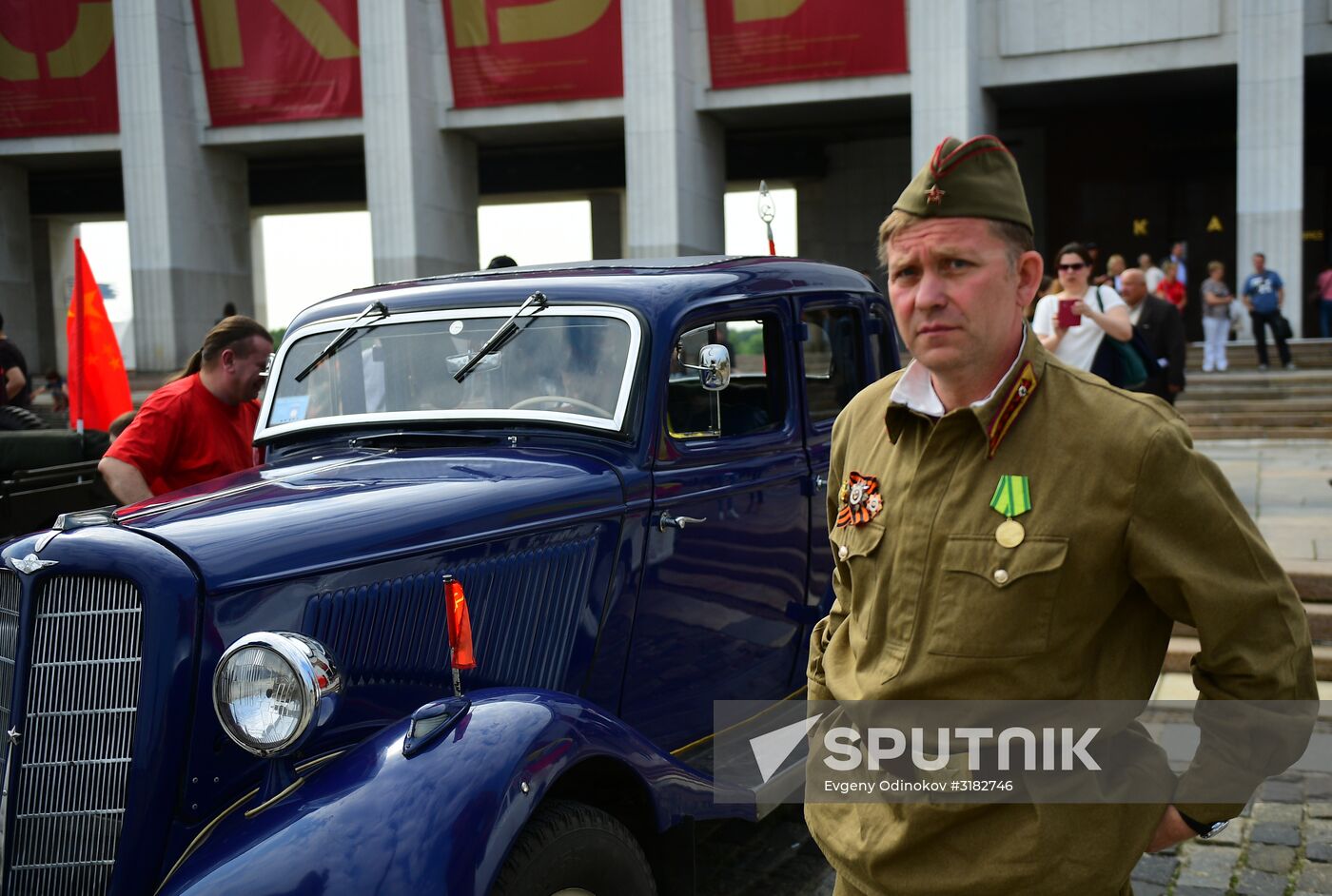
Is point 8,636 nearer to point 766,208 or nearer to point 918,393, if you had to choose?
point 918,393

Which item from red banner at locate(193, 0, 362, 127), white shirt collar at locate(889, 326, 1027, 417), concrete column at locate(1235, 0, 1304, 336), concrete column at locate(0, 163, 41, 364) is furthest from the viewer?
concrete column at locate(0, 163, 41, 364)

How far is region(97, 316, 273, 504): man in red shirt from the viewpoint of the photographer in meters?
4.77

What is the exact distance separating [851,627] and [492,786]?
3.12 feet

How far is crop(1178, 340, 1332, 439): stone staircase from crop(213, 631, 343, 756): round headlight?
12.6 m

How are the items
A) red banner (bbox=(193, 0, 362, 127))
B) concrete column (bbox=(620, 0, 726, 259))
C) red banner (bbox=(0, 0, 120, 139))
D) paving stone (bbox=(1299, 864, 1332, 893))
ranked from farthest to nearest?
1. red banner (bbox=(0, 0, 120, 139))
2. red banner (bbox=(193, 0, 362, 127))
3. concrete column (bbox=(620, 0, 726, 259))
4. paving stone (bbox=(1299, 864, 1332, 893))

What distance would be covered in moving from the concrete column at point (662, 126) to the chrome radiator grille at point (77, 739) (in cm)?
1940

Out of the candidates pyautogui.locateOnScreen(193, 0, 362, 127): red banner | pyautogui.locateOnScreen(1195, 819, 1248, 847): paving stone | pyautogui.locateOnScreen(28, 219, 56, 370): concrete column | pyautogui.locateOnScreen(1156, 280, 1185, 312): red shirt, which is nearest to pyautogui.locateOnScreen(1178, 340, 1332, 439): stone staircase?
pyautogui.locateOnScreen(1156, 280, 1185, 312): red shirt

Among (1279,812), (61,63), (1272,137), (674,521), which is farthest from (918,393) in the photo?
(61,63)

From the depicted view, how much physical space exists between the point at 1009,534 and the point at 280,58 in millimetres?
25250

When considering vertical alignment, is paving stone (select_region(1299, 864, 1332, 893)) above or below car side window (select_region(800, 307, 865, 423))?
below

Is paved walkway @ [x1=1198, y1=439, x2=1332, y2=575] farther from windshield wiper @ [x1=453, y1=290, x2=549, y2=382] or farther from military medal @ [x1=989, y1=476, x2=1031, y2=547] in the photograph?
military medal @ [x1=989, y1=476, x2=1031, y2=547]

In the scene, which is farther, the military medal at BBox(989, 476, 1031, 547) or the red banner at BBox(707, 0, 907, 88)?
the red banner at BBox(707, 0, 907, 88)

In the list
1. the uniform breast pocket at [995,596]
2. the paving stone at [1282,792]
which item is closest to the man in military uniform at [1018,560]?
the uniform breast pocket at [995,596]

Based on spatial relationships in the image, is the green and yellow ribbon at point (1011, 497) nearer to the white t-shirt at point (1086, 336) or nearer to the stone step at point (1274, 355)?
the white t-shirt at point (1086, 336)
